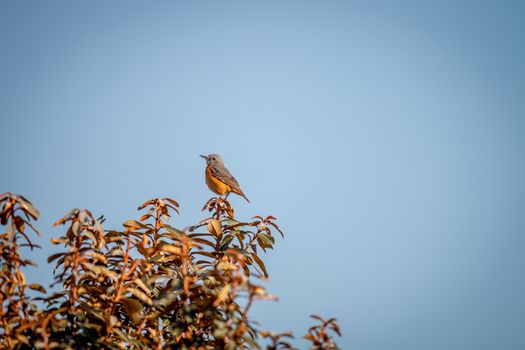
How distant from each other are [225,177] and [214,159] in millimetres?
1272

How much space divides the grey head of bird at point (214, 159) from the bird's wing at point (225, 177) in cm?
45

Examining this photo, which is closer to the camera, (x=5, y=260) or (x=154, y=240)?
(x=5, y=260)

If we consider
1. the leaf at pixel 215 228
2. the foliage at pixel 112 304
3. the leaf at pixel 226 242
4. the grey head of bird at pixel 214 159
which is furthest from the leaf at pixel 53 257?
the grey head of bird at pixel 214 159

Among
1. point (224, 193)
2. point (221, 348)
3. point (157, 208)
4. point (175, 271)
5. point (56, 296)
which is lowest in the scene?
point (221, 348)

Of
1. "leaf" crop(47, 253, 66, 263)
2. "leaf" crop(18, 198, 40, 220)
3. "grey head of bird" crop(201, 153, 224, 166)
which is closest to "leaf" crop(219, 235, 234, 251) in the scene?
"leaf" crop(47, 253, 66, 263)

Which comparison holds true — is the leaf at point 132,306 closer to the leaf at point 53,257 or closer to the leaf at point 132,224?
the leaf at point 53,257

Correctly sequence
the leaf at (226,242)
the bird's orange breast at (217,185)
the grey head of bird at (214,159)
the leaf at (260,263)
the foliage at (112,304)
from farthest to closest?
the grey head of bird at (214,159), the bird's orange breast at (217,185), the leaf at (260,263), the leaf at (226,242), the foliage at (112,304)

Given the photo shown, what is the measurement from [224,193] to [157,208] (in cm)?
850

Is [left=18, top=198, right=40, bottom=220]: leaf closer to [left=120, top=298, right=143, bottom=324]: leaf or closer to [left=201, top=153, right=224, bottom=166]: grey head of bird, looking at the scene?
[left=120, top=298, right=143, bottom=324]: leaf

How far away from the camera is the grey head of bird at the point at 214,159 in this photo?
495 inches

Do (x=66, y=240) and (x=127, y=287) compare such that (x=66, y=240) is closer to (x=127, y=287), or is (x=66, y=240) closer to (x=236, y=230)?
(x=127, y=287)

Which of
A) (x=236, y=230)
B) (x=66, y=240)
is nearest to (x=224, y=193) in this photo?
(x=236, y=230)

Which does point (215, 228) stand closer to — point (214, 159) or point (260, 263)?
point (260, 263)

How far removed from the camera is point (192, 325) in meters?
2.45
